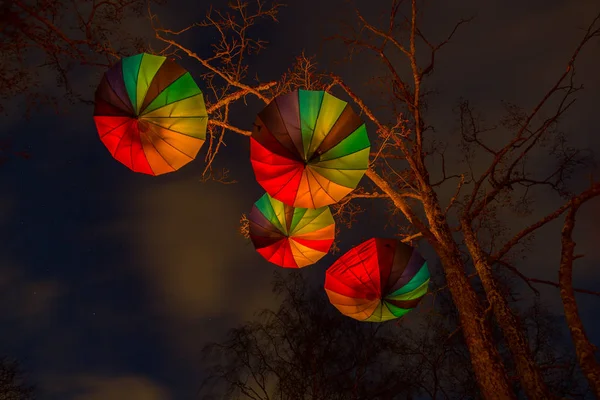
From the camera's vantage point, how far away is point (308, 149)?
5402 millimetres

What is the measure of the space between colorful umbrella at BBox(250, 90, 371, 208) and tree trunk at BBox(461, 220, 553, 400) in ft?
9.08

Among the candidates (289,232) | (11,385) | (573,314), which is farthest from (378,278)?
(11,385)

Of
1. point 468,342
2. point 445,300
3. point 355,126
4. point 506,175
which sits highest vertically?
point 445,300

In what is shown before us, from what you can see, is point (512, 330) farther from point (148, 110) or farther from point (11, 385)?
point (11, 385)

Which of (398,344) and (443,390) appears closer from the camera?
(443,390)

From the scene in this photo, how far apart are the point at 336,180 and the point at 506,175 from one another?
4102 millimetres

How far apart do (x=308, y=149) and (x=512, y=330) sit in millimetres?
3796

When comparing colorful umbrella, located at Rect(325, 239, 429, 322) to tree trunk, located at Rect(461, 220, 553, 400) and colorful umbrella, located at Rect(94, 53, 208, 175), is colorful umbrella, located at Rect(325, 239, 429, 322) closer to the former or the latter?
tree trunk, located at Rect(461, 220, 553, 400)

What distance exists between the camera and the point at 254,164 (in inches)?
221

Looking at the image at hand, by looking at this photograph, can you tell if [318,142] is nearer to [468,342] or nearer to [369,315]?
[369,315]

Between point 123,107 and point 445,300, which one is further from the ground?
point 445,300

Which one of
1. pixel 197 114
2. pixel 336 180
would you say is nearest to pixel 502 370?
pixel 336 180

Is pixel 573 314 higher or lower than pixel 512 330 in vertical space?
lower

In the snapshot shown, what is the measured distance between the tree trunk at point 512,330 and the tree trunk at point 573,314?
106cm
